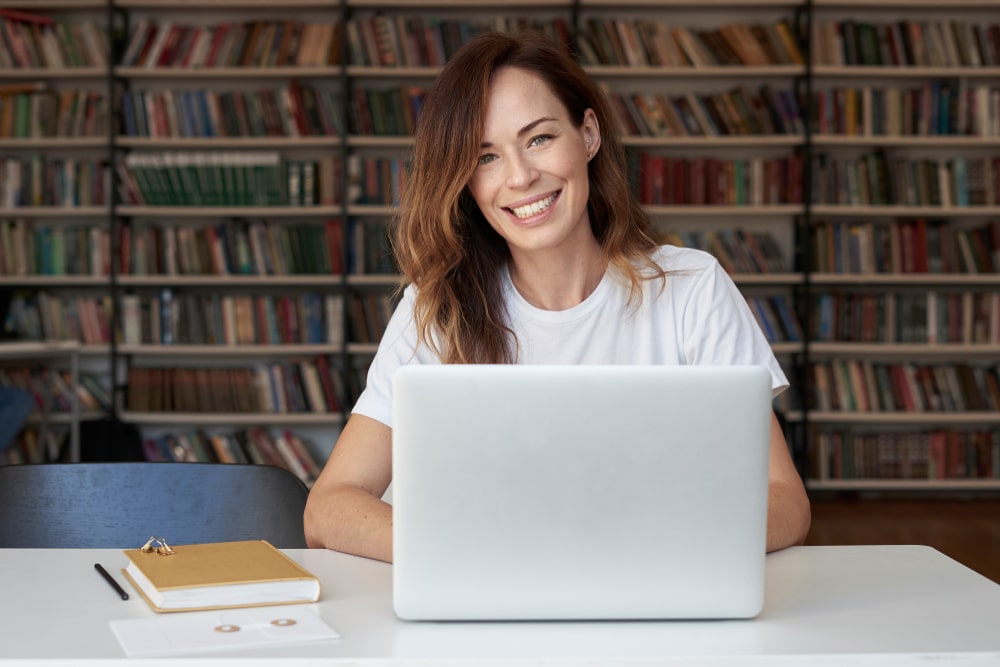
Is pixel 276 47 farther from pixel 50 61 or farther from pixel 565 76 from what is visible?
pixel 565 76

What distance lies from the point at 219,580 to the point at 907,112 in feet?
14.9

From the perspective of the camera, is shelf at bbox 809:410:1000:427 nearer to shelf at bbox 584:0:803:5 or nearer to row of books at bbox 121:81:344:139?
shelf at bbox 584:0:803:5

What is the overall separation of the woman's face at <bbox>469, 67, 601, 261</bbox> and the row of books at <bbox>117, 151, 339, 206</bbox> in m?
3.28

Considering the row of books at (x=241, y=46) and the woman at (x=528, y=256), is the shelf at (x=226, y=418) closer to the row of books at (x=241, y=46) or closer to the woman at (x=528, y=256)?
the row of books at (x=241, y=46)

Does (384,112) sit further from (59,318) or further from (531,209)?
(531,209)

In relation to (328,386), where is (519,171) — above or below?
above

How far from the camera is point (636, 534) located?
0.83 metres

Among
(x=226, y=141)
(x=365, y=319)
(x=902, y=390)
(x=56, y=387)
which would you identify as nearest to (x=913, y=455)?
(x=902, y=390)

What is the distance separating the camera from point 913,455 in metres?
4.88

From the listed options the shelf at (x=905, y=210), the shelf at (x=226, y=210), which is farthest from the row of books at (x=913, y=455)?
the shelf at (x=226, y=210)

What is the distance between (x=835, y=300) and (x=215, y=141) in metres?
2.77

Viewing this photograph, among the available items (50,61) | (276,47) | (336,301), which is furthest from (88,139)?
(336,301)

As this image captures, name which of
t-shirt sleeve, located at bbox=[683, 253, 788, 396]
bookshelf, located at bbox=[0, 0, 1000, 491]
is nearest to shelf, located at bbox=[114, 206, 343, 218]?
bookshelf, located at bbox=[0, 0, 1000, 491]

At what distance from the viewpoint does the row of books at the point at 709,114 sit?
4750 mm
